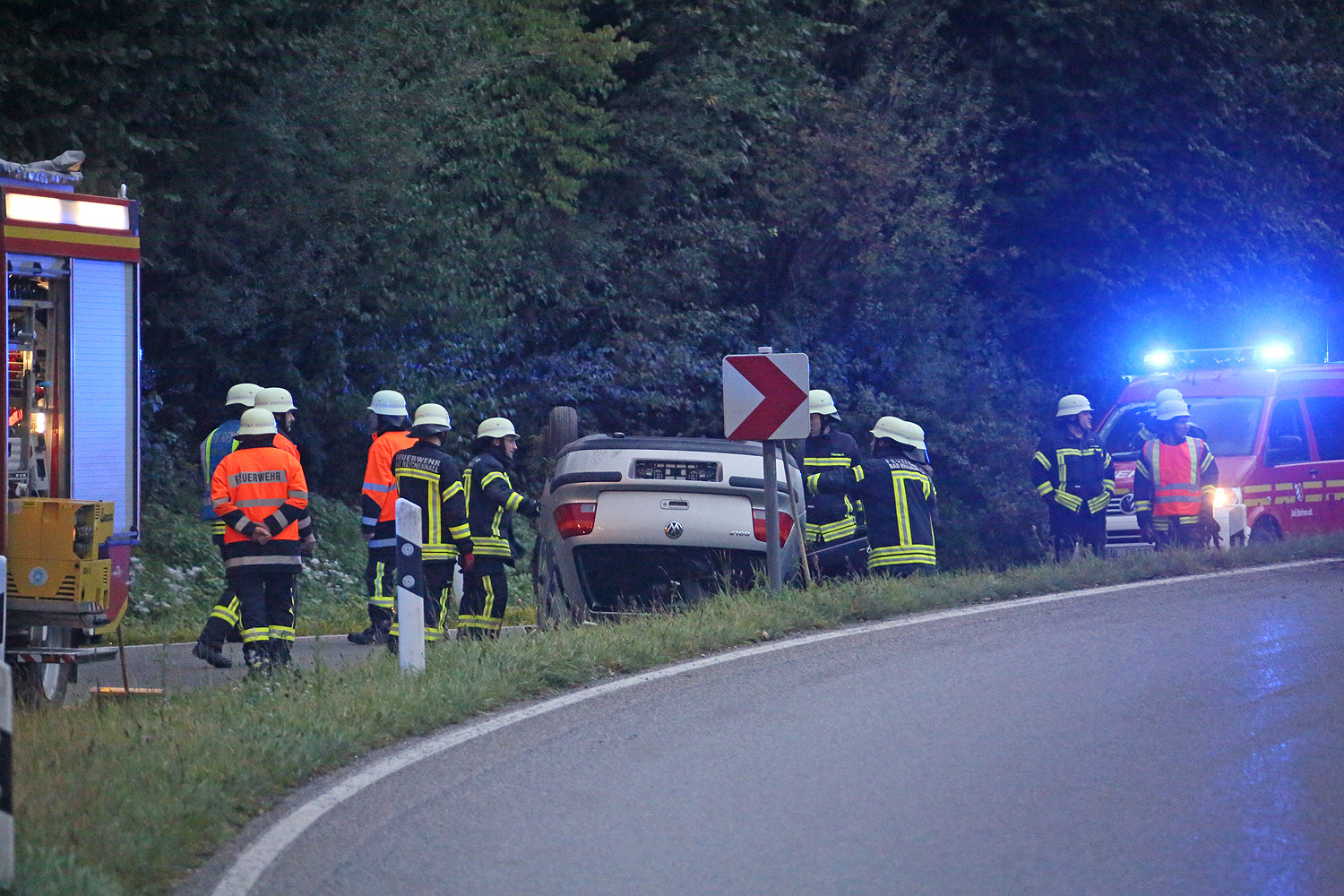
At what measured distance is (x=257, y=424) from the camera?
372 inches

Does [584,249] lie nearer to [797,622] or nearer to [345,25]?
[345,25]

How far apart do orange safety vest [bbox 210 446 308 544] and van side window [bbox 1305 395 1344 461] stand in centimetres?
1120

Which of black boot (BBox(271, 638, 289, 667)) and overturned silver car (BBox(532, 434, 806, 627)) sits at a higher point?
overturned silver car (BBox(532, 434, 806, 627))

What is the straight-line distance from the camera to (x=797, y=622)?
9.82 m

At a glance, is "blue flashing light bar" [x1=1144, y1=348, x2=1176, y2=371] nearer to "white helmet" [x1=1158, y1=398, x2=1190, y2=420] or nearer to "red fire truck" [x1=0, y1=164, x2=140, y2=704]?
"white helmet" [x1=1158, y1=398, x2=1190, y2=420]

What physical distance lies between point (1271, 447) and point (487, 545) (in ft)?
29.9

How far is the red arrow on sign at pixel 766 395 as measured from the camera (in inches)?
417

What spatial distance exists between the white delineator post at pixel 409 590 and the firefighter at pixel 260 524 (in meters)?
0.95

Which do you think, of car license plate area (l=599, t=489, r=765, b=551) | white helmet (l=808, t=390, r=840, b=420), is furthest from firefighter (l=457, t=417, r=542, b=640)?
white helmet (l=808, t=390, r=840, b=420)

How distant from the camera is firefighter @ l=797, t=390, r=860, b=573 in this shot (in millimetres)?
11742

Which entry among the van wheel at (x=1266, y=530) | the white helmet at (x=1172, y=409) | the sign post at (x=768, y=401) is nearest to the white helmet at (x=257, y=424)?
the sign post at (x=768, y=401)

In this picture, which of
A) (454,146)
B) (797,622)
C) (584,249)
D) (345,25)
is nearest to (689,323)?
(584,249)

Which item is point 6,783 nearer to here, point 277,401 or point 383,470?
point 277,401

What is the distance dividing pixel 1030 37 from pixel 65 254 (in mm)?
20535
